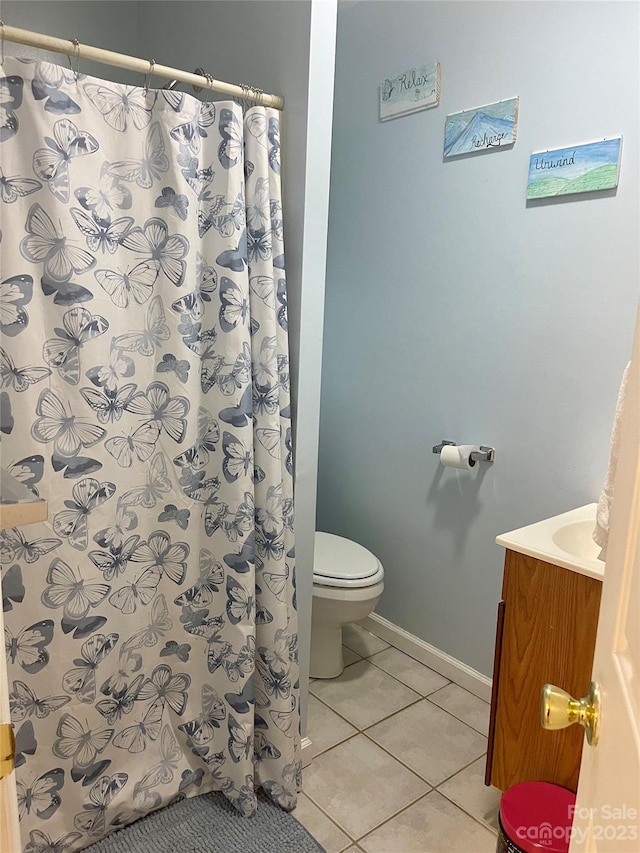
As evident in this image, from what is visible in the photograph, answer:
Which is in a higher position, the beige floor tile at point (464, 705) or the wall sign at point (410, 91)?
the wall sign at point (410, 91)

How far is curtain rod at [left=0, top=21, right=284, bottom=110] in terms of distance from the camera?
1.38m

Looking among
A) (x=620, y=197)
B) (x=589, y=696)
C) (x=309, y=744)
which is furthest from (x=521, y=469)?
(x=589, y=696)

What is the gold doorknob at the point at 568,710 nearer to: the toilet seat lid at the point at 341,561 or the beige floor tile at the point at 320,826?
the beige floor tile at the point at 320,826

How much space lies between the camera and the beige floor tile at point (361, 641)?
269cm

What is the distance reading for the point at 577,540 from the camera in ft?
5.95

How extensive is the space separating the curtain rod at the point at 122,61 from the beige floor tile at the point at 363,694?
1964 mm

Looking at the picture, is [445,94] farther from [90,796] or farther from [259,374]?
[90,796]

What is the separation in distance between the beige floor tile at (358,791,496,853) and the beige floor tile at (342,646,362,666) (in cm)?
76

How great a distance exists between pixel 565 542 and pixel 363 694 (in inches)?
41.0

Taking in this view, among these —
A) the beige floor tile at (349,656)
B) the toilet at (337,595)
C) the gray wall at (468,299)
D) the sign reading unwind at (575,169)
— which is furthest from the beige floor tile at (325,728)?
the sign reading unwind at (575,169)

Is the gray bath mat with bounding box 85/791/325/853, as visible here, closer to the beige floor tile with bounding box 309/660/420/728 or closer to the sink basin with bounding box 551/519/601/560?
the beige floor tile with bounding box 309/660/420/728

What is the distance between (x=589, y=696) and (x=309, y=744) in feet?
5.07

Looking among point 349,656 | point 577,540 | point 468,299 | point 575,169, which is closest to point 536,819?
point 577,540

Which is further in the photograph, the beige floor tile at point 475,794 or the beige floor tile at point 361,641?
the beige floor tile at point 361,641
